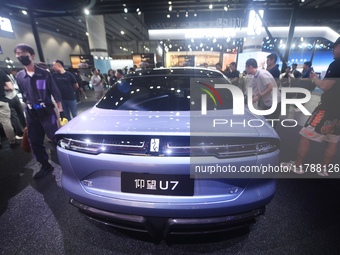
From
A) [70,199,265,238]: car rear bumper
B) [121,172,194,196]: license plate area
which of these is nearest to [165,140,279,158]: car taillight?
[121,172,194,196]: license plate area

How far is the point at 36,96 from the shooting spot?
236cm

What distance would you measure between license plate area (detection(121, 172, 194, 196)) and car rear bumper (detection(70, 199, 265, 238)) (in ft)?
0.55

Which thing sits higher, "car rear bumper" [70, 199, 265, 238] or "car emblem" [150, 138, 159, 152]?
"car emblem" [150, 138, 159, 152]

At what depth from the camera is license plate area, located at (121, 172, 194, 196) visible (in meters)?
1.11

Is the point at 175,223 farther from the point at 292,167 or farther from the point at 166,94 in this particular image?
the point at 292,167

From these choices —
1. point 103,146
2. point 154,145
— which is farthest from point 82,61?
point 154,145

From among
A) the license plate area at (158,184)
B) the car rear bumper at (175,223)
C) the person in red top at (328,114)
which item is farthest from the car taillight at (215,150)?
the person in red top at (328,114)

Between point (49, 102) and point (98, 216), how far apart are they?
1867 millimetres

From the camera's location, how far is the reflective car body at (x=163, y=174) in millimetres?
1114

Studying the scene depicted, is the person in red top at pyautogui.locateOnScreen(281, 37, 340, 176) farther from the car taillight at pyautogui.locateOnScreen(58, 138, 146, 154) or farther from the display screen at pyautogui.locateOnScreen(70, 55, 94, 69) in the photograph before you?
the display screen at pyautogui.locateOnScreen(70, 55, 94, 69)

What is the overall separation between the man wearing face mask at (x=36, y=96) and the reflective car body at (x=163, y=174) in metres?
1.42

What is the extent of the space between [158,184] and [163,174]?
80 millimetres

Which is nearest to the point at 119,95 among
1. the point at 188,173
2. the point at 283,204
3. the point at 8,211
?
the point at 188,173

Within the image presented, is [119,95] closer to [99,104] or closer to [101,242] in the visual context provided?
[99,104]
